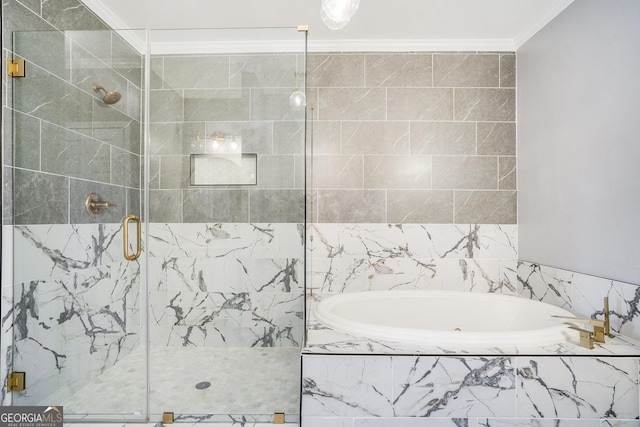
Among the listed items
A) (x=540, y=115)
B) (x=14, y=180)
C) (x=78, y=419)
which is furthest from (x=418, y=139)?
(x=78, y=419)

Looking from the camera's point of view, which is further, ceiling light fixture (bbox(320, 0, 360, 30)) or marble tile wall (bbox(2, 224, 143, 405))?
marble tile wall (bbox(2, 224, 143, 405))

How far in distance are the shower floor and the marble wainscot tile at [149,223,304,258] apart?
53 centimetres

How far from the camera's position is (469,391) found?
1395 mm

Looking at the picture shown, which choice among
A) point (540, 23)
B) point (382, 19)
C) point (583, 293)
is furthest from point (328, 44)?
point (583, 293)

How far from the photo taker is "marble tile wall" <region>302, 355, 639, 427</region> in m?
1.39

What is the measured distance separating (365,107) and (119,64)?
64.8 inches

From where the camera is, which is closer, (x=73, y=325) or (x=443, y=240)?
(x=73, y=325)

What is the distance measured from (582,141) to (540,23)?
0.97 meters

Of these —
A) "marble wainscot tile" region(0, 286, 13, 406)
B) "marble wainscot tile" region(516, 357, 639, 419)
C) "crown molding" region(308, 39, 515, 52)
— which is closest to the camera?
"marble wainscot tile" region(516, 357, 639, 419)

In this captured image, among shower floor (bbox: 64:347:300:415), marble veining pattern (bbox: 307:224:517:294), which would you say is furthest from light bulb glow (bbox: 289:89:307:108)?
shower floor (bbox: 64:347:300:415)

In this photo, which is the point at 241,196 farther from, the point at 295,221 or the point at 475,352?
the point at 475,352

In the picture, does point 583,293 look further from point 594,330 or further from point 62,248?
point 62,248

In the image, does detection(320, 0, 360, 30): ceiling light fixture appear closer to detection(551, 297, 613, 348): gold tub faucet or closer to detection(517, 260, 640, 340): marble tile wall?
detection(551, 297, 613, 348): gold tub faucet

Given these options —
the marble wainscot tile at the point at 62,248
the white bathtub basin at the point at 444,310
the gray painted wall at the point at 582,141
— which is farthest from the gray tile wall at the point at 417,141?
the marble wainscot tile at the point at 62,248
